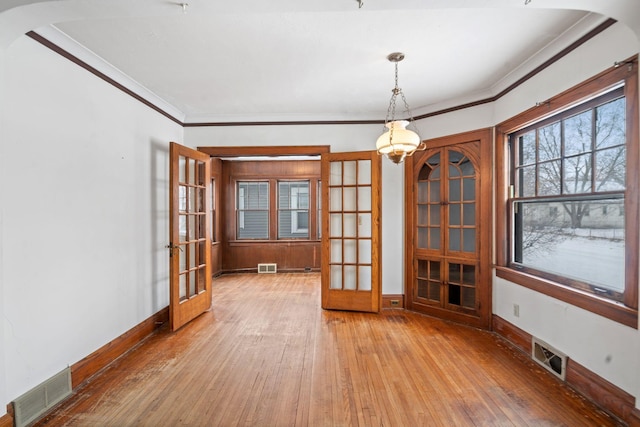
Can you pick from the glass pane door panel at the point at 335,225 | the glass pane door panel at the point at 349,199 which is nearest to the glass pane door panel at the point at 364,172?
the glass pane door panel at the point at 349,199

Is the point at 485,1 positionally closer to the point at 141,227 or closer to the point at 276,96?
the point at 276,96

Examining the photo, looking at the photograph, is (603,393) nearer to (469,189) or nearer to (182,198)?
(469,189)

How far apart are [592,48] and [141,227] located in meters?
4.21

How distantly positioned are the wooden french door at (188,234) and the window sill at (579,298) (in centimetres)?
354

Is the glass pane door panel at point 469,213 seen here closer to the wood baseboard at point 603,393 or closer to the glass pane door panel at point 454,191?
the glass pane door panel at point 454,191

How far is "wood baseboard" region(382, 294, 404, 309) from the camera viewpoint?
4.32 meters

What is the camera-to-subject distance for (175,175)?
11.6 ft

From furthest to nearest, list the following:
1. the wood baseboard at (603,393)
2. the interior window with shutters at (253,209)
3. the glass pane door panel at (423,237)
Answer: the interior window with shutters at (253,209) → the glass pane door panel at (423,237) → the wood baseboard at (603,393)

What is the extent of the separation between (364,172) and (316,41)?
2063 mm

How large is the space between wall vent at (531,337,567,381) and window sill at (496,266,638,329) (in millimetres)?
437

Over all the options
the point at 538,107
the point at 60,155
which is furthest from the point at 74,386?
the point at 538,107

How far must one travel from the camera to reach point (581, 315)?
2.34 metres

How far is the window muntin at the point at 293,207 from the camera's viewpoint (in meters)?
7.20

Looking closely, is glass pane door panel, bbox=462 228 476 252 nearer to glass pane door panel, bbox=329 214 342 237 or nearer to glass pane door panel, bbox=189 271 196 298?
glass pane door panel, bbox=329 214 342 237
